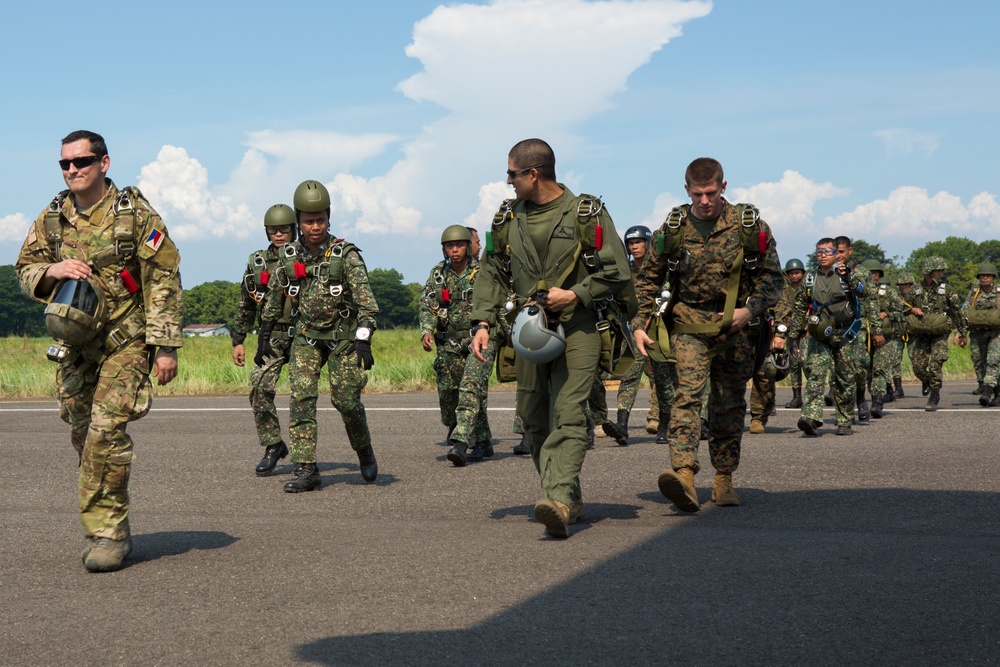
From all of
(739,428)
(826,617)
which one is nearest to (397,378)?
(739,428)

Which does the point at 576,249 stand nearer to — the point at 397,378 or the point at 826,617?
the point at 826,617

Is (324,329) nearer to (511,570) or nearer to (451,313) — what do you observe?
(451,313)

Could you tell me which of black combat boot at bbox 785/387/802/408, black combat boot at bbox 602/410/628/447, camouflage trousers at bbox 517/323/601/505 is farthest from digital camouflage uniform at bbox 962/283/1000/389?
camouflage trousers at bbox 517/323/601/505

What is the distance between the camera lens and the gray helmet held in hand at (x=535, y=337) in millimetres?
7051

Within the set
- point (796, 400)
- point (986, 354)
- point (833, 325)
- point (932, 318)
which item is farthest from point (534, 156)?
point (932, 318)

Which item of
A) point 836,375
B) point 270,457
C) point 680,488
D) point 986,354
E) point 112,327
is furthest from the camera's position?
point 986,354

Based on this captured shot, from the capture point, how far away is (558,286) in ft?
23.9

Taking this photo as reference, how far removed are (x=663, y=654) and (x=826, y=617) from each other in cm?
92

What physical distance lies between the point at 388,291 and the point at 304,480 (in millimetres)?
135611

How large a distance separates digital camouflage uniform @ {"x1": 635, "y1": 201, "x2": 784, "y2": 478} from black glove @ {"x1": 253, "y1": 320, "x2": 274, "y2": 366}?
138 inches

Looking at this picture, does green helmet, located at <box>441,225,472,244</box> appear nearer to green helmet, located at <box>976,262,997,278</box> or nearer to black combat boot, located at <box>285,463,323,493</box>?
black combat boot, located at <box>285,463,323,493</box>

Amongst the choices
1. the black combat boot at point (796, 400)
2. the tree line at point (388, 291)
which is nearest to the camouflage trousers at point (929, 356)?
the black combat boot at point (796, 400)

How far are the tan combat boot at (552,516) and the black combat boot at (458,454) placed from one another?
13.5 ft

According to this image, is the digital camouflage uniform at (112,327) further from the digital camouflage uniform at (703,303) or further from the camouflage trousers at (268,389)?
the camouflage trousers at (268,389)
